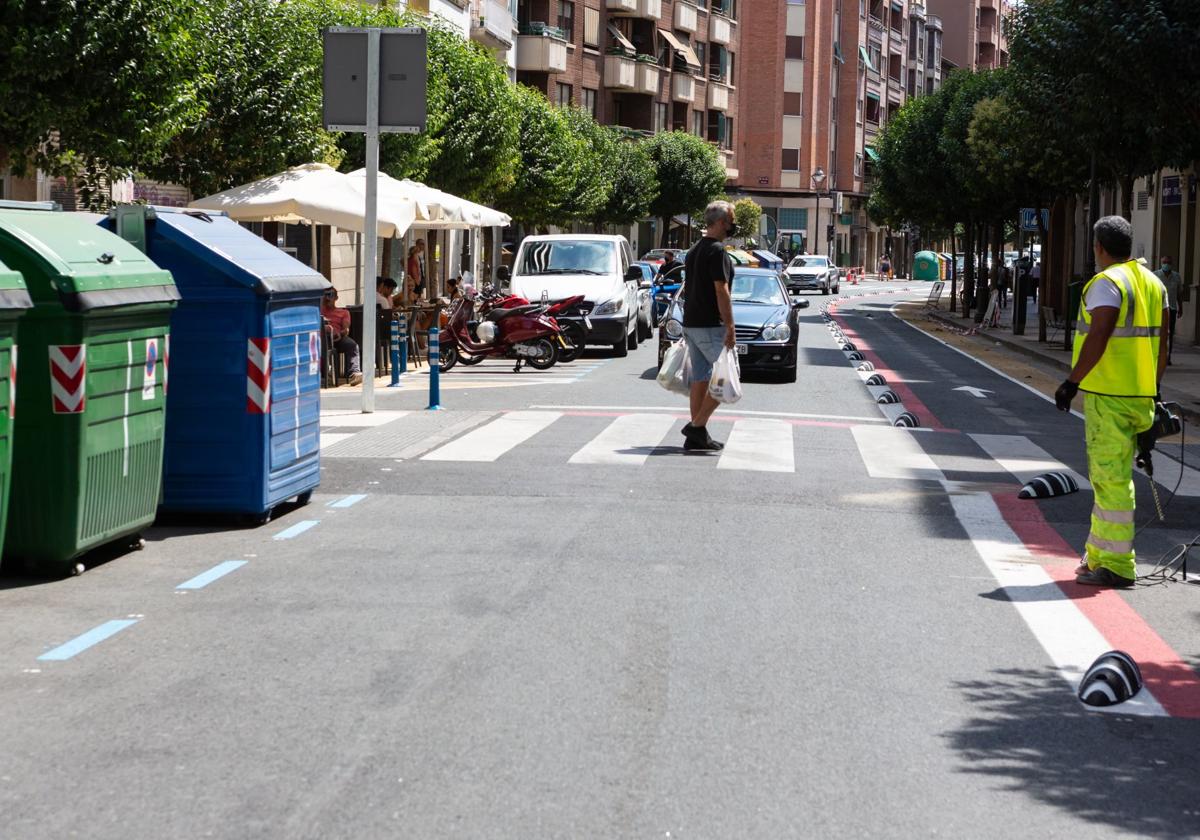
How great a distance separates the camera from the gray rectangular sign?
17.0 metres

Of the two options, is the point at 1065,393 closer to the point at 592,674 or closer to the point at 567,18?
the point at 592,674

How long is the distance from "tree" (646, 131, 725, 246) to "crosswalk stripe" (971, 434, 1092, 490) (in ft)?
204

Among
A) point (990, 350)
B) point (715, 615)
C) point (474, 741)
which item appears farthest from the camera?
point (990, 350)

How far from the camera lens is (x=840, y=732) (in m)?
5.72

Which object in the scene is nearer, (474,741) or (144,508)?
(474,741)

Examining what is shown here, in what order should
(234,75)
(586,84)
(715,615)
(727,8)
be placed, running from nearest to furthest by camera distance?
(715,615), (234,75), (586,84), (727,8)

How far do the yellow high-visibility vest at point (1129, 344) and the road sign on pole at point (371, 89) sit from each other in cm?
939

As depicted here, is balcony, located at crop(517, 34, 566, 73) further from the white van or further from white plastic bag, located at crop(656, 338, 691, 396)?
white plastic bag, located at crop(656, 338, 691, 396)

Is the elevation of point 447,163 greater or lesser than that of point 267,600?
greater

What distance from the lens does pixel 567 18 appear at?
230 feet

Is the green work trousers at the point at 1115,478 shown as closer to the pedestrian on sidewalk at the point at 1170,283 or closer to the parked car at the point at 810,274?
the pedestrian on sidewalk at the point at 1170,283

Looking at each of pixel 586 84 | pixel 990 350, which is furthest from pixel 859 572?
pixel 586 84

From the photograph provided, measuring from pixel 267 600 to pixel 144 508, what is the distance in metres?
1.60

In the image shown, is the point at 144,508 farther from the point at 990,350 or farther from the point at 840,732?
the point at 990,350
